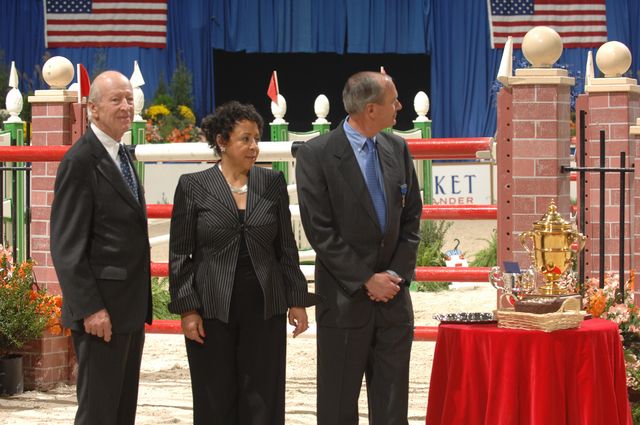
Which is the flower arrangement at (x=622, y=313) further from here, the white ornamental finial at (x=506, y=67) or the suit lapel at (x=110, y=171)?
the suit lapel at (x=110, y=171)

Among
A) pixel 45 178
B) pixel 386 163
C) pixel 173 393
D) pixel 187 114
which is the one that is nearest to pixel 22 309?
pixel 45 178

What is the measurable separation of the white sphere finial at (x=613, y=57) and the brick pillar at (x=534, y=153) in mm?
701

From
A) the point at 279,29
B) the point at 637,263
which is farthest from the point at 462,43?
the point at 637,263

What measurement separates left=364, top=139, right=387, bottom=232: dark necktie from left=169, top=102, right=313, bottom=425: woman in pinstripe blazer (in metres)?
0.32

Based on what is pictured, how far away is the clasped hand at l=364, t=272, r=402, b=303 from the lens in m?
4.07

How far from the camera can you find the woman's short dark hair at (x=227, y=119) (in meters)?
4.13

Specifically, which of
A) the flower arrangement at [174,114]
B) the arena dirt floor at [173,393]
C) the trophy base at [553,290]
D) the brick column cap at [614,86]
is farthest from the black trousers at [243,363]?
the flower arrangement at [174,114]

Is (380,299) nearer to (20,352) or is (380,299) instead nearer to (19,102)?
(20,352)

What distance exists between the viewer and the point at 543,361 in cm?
412

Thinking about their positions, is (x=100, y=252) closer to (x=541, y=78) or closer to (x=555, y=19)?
(x=541, y=78)

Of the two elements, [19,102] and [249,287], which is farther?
[19,102]

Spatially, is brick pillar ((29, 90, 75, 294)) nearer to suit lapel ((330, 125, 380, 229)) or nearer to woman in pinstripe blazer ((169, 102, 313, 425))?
woman in pinstripe blazer ((169, 102, 313, 425))

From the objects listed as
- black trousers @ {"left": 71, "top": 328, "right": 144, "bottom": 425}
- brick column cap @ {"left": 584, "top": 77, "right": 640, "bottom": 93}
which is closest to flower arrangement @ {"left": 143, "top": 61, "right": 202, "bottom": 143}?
brick column cap @ {"left": 584, "top": 77, "right": 640, "bottom": 93}

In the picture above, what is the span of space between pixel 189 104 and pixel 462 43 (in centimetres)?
463
